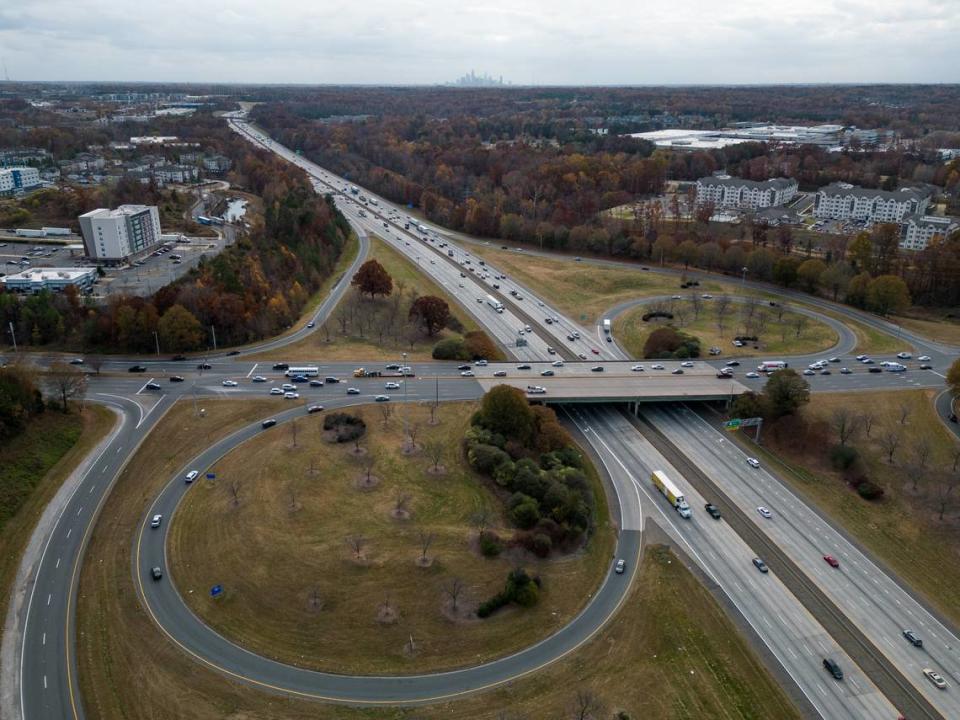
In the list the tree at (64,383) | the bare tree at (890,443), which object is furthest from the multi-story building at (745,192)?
the tree at (64,383)

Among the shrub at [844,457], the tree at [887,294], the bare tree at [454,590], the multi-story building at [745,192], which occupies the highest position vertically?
the multi-story building at [745,192]

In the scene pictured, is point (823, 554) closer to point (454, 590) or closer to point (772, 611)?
point (772, 611)

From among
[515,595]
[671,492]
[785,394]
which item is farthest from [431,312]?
[515,595]

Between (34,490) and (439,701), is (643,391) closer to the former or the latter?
(439,701)

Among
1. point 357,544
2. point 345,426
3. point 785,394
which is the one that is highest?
point 785,394

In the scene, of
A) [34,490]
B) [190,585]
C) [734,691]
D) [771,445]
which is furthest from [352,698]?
[771,445]

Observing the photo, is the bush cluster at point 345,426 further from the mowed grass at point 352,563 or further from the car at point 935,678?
the car at point 935,678
